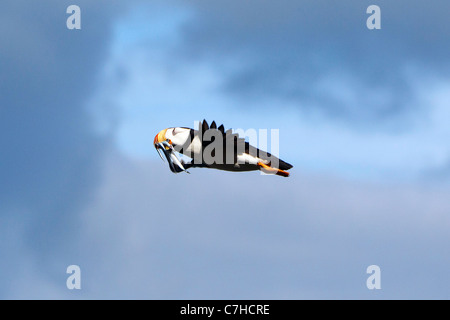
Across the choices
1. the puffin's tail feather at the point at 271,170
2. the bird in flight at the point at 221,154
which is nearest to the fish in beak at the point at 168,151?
the bird in flight at the point at 221,154

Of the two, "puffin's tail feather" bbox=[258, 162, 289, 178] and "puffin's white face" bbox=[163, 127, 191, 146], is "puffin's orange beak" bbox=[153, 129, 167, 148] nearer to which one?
"puffin's white face" bbox=[163, 127, 191, 146]

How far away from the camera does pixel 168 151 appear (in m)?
42.4

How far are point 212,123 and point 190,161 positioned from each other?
4.02 metres

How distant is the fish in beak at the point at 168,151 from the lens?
41556 mm

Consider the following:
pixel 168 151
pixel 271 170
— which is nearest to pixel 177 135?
pixel 168 151

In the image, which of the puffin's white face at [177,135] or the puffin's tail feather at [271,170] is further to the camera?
the puffin's white face at [177,135]

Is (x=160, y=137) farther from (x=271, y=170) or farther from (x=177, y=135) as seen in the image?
(x=271, y=170)

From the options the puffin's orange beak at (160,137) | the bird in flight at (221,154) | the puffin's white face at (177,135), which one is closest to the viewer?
the bird in flight at (221,154)

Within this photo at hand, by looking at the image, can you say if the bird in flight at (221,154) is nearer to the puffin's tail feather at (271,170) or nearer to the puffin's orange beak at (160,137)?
the puffin's tail feather at (271,170)

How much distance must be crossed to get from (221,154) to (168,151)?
16.0ft

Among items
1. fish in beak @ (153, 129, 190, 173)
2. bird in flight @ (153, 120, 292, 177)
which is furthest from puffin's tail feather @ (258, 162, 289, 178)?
fish in beak @ (153, 129, 190, 173)

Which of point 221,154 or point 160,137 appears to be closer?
point 221,154

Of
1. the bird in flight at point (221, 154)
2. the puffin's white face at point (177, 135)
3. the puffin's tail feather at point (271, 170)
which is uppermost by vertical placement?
the puffin's white face at point (177, 135)
